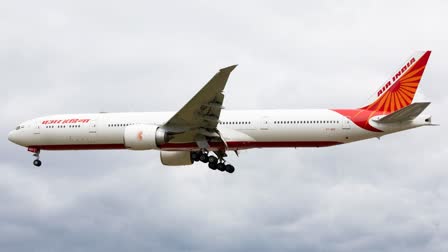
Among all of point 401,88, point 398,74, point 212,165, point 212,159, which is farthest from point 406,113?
point 212,165

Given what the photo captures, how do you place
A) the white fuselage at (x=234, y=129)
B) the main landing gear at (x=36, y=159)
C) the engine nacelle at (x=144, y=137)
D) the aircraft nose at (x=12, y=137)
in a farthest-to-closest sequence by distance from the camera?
the aircraft nose at (x=12, y=137) < the main landing gear at (x=36, y=159) < the engine nacelle at (x=144, y=137) < the white fuselage at (x=234, y=129)

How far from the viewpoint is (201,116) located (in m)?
54.9

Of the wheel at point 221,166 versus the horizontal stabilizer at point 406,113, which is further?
the wheel at point 221,166

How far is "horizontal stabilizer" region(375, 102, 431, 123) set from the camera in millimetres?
51344

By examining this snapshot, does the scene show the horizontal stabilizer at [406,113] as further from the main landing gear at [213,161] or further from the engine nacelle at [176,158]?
the engine nacelle at [176,158]

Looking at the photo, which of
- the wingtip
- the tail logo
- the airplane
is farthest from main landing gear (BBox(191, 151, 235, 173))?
the tail logo

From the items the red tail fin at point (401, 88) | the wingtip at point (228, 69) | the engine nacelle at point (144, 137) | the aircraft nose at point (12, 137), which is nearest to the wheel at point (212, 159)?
the engine nacelle at point (144, 137)

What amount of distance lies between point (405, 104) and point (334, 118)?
181 inches

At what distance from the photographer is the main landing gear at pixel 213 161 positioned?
58281 mm

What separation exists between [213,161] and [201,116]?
4430mm

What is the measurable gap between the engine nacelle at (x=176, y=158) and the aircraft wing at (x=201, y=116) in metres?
3.90

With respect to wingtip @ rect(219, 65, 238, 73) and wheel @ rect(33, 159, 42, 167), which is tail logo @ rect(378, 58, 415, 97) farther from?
wheel @ rect(33, 159, 42, 167)

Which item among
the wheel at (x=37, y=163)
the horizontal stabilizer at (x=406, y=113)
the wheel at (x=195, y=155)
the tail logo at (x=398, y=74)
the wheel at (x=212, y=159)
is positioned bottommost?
the horizontal stabilizer at (x=406, y=113)

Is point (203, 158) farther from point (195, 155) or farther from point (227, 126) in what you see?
point (227, 126)
